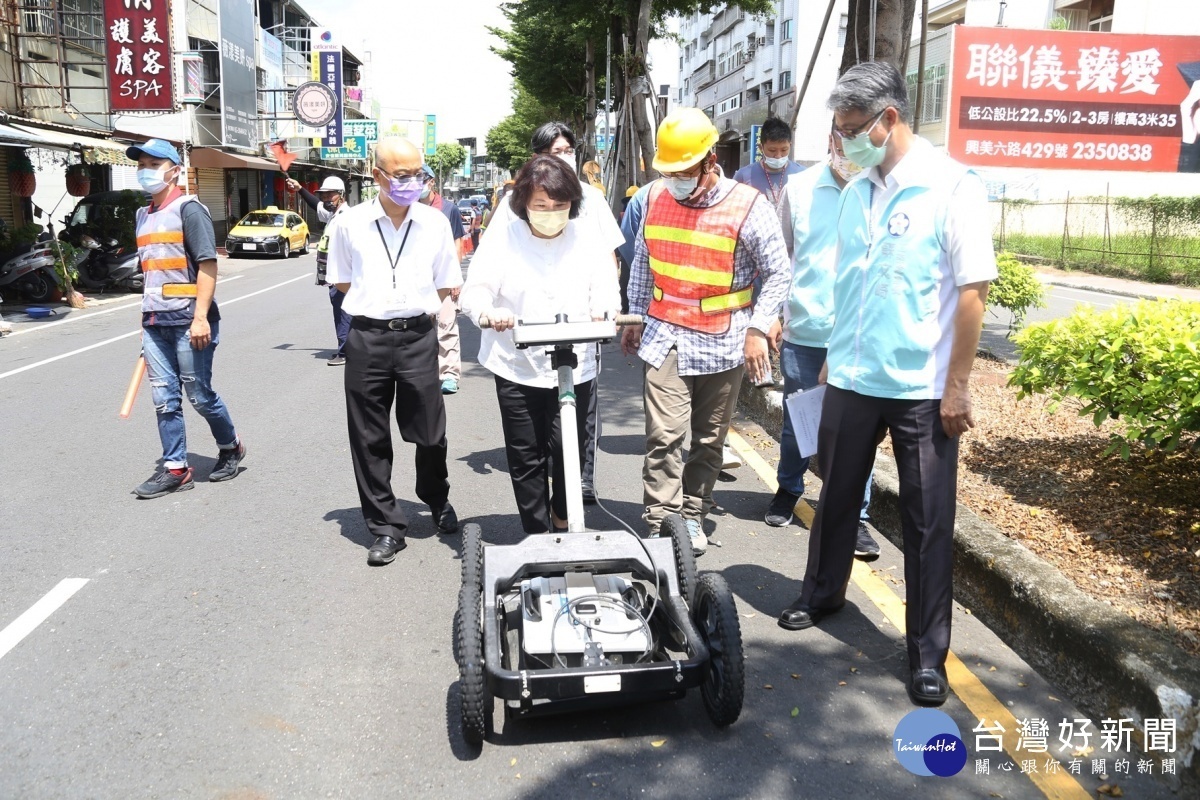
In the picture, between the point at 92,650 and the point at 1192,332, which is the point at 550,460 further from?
the point at 1192,332

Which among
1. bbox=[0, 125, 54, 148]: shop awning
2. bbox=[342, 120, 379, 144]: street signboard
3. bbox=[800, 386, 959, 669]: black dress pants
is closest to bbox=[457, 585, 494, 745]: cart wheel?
bbox=[800, 386, 959, 669]: black dress pants

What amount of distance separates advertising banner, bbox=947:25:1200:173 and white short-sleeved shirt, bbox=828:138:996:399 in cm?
443

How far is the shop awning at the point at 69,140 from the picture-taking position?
16.8 m

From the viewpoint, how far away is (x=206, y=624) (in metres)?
4.11

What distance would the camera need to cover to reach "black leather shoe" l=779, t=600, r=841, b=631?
13.2 ft

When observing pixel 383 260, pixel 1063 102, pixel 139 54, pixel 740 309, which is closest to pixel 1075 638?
pixel 740 309

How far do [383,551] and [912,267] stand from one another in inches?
107

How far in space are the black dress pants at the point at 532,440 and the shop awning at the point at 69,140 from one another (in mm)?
14638

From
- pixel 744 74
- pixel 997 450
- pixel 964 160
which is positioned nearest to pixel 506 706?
pixel 997 450

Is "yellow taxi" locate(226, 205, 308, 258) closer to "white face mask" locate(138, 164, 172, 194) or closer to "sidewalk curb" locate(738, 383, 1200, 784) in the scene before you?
"white face mask" locate(138, 164, 172, 194)

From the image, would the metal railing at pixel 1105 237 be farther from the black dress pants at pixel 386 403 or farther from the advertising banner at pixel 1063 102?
the black dress pants at pixel 386 403

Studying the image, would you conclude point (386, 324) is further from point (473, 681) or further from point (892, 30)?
point (892, 30)

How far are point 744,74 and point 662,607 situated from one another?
50.9 meters

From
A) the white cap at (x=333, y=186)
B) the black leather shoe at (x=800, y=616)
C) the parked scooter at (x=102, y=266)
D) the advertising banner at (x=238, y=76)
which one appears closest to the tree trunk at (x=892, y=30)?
the white cap at (x=333, y=186)
